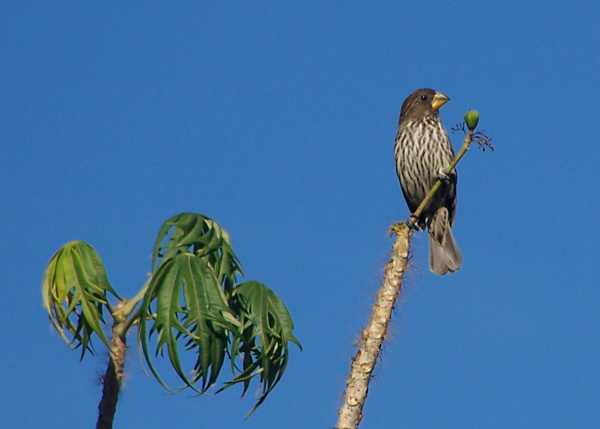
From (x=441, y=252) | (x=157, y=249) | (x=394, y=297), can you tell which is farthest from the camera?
(x=441, y=252)

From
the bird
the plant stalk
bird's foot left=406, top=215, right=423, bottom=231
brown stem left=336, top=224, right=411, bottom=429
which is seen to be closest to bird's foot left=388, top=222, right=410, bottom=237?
bird's foot left=406, top=215, right=423, bottom=231

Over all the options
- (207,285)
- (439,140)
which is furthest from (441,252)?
(207,285)

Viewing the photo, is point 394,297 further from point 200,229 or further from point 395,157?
point 395,157

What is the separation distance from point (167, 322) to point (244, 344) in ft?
1.82

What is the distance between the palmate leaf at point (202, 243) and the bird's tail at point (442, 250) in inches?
221

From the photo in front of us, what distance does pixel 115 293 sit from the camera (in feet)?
14.2

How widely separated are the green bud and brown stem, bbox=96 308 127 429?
76.1 inches

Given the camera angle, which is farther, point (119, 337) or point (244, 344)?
point (244, 344)

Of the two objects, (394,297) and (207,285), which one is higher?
(394,297)

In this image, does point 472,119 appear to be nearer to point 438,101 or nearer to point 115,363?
point 115,363

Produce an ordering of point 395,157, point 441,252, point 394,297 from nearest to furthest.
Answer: point 394,297, point 441,252, point 395,157

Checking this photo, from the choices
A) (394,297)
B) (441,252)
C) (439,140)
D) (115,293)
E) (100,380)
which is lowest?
(100,380)

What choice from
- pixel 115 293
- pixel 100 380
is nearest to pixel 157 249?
pixel 115 293

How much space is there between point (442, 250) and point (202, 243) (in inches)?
236
